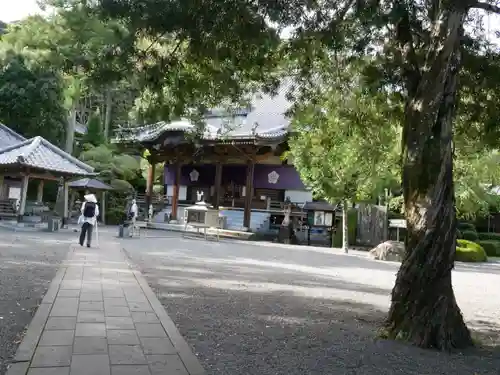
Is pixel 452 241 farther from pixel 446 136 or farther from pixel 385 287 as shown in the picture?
pixel 385 287

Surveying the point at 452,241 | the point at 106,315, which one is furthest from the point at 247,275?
the point at 452,241

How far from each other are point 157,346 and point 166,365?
506 millimetres

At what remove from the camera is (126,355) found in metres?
3.84

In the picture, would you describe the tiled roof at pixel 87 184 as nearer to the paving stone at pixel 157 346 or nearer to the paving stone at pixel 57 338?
the paving stone at pixel 57 338

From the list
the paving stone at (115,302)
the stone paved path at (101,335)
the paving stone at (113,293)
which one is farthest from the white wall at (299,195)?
the paving stone at (115,302)

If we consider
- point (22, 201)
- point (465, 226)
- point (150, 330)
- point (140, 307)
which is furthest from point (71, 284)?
point (465, 226)

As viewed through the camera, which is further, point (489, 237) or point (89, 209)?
point (489, 237)

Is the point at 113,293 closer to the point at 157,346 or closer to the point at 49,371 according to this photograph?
the point at 157,346

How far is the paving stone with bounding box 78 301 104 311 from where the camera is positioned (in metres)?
5.46

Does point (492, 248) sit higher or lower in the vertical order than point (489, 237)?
lower

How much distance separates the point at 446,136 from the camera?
5004 mm

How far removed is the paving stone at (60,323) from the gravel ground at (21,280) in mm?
221

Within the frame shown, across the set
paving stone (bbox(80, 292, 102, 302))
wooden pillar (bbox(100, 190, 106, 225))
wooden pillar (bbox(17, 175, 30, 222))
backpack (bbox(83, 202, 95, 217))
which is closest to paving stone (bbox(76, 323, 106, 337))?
paving stone (bbox(80, 292, 102, 302))

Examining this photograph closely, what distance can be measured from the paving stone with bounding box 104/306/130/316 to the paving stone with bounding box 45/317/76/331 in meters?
0.46
